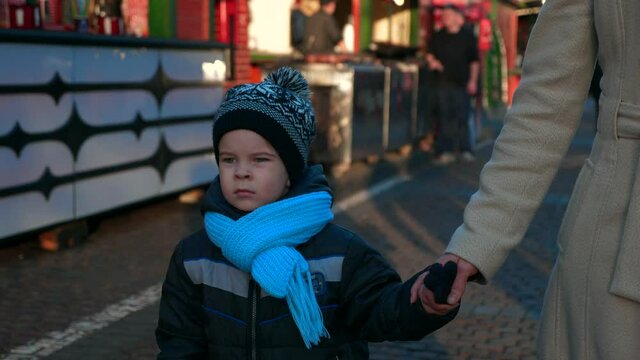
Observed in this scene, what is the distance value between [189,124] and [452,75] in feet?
20.1

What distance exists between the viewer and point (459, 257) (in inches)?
91.9

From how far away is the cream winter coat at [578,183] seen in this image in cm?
215

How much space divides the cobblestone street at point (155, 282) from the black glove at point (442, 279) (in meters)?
3.03

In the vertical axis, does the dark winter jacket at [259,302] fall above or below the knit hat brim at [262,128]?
below

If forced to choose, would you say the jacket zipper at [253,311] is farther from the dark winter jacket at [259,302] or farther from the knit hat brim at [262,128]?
the knit hat brim at [262,128]

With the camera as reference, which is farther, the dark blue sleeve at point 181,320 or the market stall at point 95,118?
the market stall at point 95,118

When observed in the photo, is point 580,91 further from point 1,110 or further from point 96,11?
point 96,11

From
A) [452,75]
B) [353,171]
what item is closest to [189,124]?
[353,171]

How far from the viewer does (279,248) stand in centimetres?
279

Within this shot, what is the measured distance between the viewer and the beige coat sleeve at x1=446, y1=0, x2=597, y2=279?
229 centimetres

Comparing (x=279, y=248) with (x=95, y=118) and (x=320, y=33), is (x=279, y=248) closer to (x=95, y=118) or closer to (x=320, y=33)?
(x=95, y=118)

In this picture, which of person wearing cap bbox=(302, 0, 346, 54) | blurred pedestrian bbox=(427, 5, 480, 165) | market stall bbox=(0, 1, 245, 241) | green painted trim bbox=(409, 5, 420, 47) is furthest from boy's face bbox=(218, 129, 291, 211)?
green painted trim bbox=(409, 5, 420, 47)

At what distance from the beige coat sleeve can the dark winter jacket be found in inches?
15.8

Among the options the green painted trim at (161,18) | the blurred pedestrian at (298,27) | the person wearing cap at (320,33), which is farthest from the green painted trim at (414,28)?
the green painted trim at (161,18)
